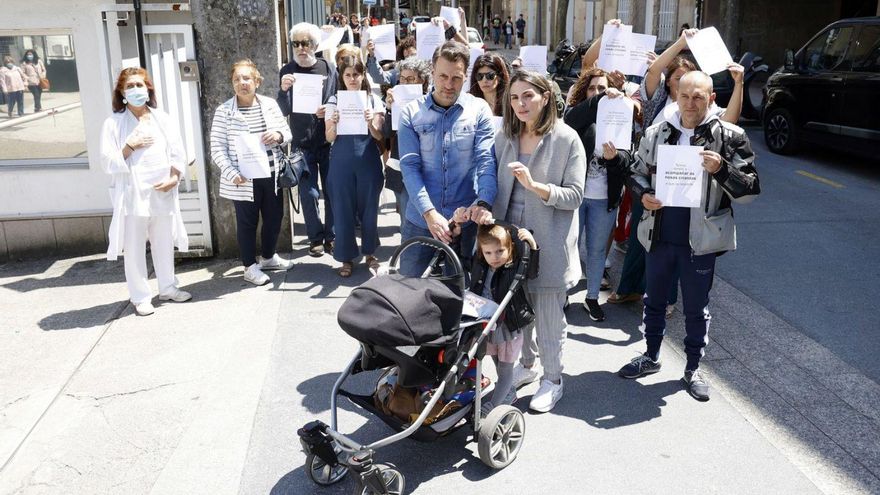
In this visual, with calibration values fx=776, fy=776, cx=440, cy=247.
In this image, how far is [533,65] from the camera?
7.11 meters

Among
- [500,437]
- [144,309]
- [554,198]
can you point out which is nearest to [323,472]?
[500,437]

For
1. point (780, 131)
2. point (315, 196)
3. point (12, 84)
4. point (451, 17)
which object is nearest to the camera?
point (12, 84)

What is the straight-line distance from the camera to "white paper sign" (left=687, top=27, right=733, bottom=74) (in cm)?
499

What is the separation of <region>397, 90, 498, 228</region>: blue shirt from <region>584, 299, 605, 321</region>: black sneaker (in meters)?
1.84

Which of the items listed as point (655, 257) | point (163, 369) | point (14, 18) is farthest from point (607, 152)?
point (14, 18)

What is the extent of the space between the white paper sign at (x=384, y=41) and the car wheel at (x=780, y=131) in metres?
6.64

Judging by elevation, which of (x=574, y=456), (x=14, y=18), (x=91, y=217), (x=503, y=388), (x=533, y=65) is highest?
(x=14, y=18)

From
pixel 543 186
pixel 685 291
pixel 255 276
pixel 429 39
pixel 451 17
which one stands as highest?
pixel 451 17

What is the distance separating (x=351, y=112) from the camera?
652 cm

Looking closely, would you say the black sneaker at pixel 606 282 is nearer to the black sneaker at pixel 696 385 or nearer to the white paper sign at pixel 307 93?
the black sneaker at pixel 696 385

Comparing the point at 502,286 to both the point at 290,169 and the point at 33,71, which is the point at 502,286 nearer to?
the point at 290,169

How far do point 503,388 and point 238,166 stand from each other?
10.6 ft

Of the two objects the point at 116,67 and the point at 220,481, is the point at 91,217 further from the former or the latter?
the point at 220,481

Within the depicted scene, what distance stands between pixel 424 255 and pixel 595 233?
1.83m
